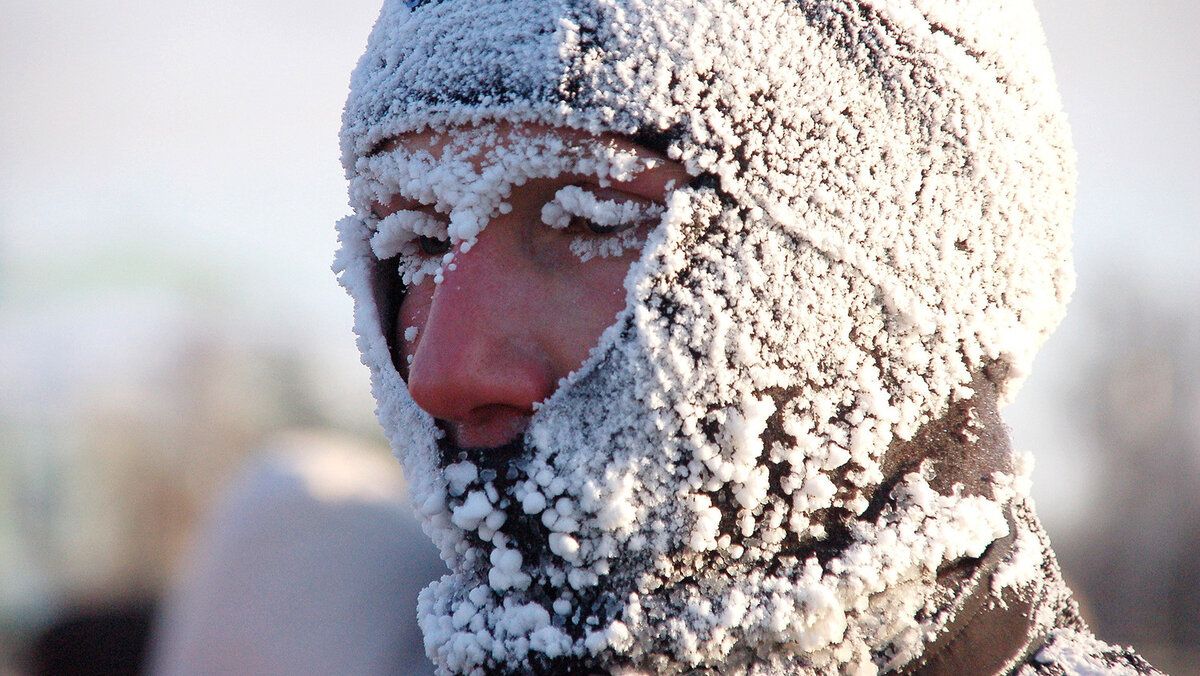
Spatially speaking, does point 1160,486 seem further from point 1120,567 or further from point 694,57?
point 694,57

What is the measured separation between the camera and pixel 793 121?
87 cm

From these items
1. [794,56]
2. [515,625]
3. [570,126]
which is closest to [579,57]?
[570,126]

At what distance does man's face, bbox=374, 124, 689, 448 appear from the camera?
2.86 feet

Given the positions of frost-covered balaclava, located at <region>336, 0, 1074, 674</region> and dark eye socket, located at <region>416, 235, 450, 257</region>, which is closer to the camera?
frost-covered balaclava, located at <region>336, 0, 1074, 674</region>

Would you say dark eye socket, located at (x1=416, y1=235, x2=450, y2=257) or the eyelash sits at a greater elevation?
the eyelash

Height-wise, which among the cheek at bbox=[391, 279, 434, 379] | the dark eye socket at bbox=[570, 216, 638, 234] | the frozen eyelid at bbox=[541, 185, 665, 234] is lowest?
the cheek at bbox=[391, 279, 434, 379]

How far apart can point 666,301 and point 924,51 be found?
44cm

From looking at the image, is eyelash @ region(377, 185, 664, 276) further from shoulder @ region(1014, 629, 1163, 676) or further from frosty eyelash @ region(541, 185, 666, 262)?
shoulder @ region(1014, 629, 1163, 676)

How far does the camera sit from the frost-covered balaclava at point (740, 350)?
843 millimetres

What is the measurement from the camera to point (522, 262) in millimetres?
909

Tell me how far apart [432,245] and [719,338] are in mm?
414

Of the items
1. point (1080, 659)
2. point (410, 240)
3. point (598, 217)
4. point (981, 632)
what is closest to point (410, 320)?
point (410, 240)

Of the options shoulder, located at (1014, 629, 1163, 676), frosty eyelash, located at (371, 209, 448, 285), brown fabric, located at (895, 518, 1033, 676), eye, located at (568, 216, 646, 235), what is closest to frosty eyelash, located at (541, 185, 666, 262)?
eye, located at (568, 216, 646, 235)

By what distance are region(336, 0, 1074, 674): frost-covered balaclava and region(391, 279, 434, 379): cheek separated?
162mm
